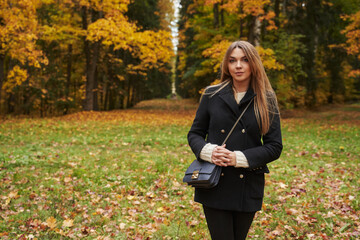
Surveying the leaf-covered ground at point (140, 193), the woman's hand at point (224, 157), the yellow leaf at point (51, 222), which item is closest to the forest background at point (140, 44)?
the leaf-covered ground at point (140, 193)

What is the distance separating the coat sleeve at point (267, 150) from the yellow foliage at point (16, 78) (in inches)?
625

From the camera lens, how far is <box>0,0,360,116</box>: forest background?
53.2ft

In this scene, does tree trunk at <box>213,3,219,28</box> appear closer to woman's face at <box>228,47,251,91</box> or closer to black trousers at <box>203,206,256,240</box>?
woman's face at <box>228,47,251,91</box>

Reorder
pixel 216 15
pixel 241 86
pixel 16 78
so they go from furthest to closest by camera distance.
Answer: pixel 216 15
pixel 16 78
pixel 241 86

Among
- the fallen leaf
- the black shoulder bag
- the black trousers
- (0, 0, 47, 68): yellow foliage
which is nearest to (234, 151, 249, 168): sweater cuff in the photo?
the black shoulder bag

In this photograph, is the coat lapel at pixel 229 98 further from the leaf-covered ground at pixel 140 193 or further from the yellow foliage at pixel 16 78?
the yellow foliage at pixel 16 78

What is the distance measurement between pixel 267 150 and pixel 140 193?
4.26m

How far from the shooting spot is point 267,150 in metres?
2.35

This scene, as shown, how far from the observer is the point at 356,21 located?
55.0ft

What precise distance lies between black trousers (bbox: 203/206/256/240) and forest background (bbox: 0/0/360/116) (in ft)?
45.7

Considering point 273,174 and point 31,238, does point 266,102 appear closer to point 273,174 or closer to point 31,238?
point 31,238

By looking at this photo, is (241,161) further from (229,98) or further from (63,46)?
(63,46)

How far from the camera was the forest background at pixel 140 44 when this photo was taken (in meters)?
16.2

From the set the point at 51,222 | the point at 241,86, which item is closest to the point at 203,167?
the point at 241,86
